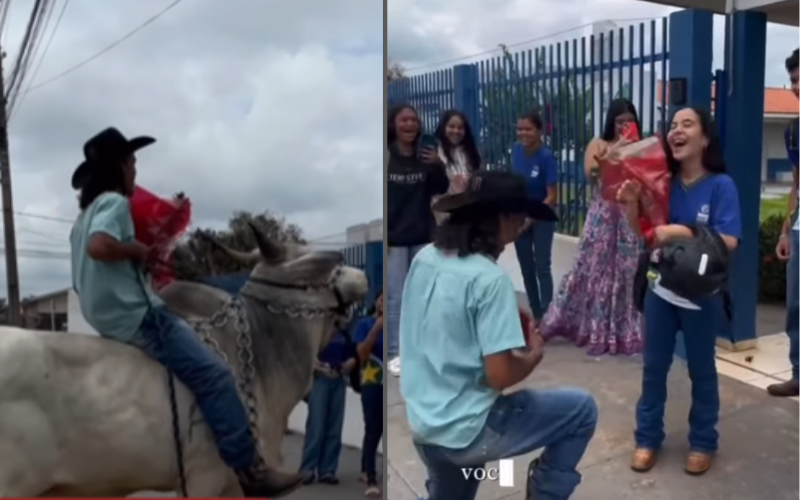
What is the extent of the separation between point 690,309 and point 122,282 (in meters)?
1.62

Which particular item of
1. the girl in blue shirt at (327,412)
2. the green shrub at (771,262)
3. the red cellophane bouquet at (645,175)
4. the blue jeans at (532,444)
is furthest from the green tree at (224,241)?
the green shrub at (771,262)

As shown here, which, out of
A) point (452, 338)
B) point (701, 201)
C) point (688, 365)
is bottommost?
point (688, 365)

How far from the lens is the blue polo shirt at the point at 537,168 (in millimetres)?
2430

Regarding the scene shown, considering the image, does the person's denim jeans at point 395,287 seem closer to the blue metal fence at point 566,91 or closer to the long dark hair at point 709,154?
the blue metal fence at point 566,91

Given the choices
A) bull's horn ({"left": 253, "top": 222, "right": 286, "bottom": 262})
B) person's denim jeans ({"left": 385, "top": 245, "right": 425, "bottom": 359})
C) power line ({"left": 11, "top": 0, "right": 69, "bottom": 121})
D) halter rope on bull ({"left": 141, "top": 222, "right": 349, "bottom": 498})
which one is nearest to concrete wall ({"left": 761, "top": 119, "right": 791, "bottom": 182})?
person's denim jeans ({"left": 385, "top": 245, "right": 425, "bottom": 359})

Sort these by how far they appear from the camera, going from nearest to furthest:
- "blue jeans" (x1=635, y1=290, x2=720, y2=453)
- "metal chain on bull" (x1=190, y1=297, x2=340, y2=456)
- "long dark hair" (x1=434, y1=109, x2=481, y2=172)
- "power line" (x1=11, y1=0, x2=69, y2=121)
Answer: "power line" (x1=11, y1=0, x2=69, y2=121), "metal chain on bull" (x1=190, y1=297, x2=340, y2=456), "long dark hair" (x1=434, y1=109, x2=481, y2=172), "blue jeans" (x1=635, y1=290, x2=720, y2=453)

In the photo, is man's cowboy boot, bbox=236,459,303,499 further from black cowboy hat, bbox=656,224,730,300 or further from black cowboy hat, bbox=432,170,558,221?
black cowboy hat, bbox=656,224,730,300

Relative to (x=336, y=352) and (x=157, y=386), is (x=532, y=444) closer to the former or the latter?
(x=336, y=352)

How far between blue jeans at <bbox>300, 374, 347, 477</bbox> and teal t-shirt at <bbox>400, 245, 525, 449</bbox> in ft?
0.64

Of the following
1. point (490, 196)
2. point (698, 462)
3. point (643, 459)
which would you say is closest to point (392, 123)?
point (490, 196)

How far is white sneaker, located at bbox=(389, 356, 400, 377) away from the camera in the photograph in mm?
2406

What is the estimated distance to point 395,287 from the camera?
239 centimetres

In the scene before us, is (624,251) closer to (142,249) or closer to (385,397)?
(385,397)

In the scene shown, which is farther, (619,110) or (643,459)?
→ (643,459)
